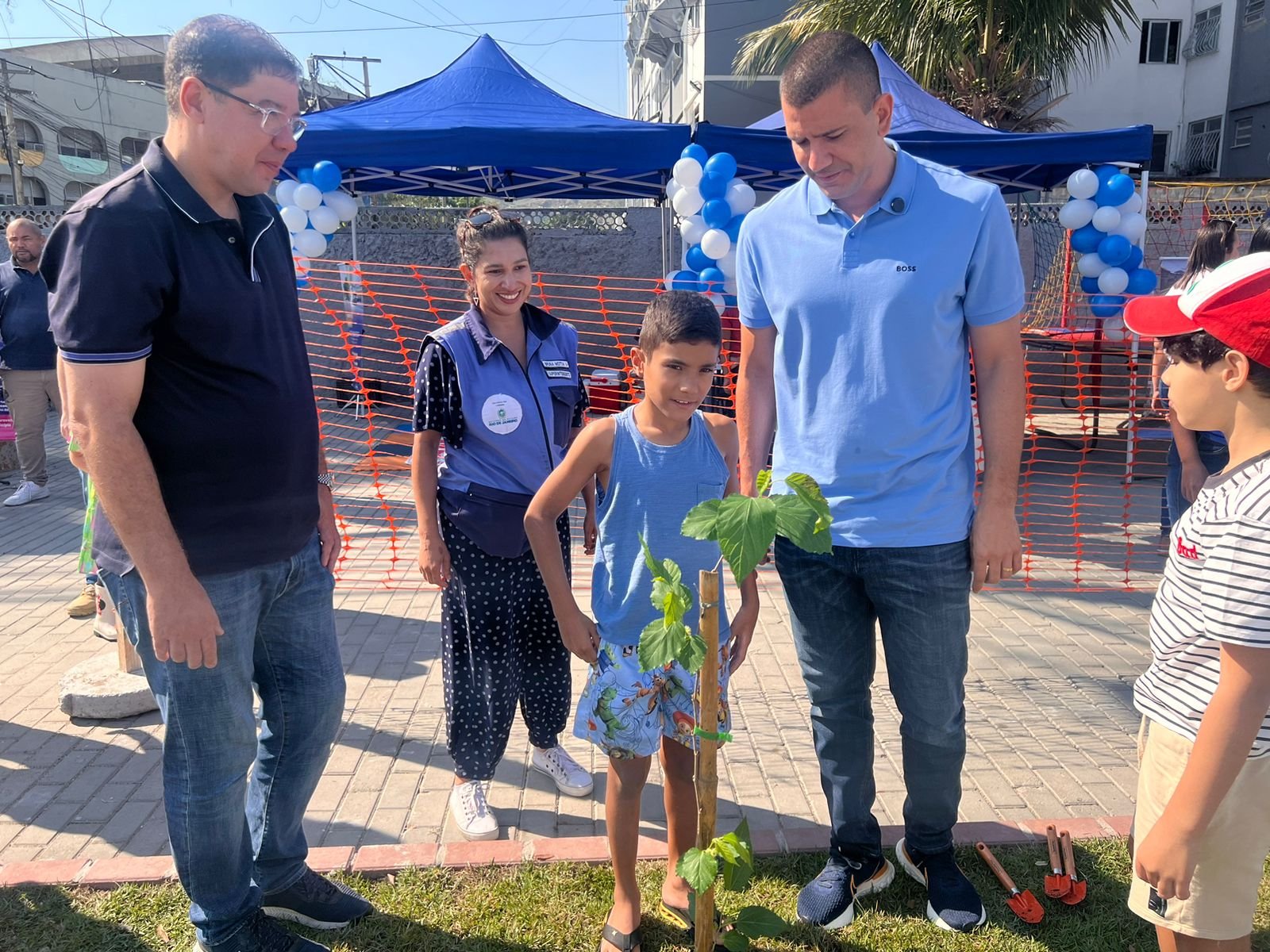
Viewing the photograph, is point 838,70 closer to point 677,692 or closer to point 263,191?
point 263,191

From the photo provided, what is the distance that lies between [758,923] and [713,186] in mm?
5733

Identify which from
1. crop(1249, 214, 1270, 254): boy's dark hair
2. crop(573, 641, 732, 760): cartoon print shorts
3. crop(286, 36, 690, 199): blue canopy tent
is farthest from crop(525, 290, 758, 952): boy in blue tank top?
crop(286, 36, 690, 199): blue canopy tent

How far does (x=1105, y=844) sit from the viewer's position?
2.63m

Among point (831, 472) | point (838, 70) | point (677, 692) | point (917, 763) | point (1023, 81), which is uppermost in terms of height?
point (1023, 81)

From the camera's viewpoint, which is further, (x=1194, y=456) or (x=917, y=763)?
(x=1194, y=456)

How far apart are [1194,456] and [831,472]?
8.80 feet

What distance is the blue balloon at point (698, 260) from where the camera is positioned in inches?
272

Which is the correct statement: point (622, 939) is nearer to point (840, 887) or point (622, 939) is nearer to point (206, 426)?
point (840, 887)

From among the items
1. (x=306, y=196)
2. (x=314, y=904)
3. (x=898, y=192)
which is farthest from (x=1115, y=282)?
(x=314, y=904)

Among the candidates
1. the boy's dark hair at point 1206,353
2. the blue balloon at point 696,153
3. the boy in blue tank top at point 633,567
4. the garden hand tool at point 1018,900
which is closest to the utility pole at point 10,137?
the blue balloon at point 696,153

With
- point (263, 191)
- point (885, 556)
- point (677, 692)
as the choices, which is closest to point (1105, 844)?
point (885, 556)

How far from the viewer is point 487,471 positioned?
2.70 meters

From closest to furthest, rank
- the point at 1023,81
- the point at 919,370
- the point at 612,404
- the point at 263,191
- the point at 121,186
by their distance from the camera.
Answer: the point at 121,186 → the point at 263,191 → the point at 919,370 → the point at 612,404 → the point at 1023,81

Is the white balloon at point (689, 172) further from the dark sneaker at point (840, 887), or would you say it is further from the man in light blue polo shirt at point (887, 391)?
the dark sneaker at point (840, 887)
